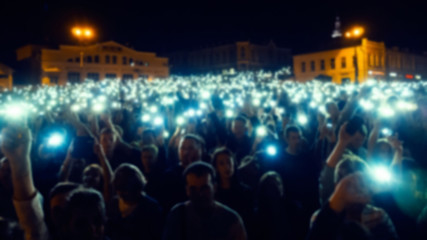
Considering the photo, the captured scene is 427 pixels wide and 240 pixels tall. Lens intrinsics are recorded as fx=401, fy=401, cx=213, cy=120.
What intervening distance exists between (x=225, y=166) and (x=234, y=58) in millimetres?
66815

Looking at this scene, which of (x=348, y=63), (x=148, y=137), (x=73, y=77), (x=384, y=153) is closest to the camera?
(x=384, y=153)

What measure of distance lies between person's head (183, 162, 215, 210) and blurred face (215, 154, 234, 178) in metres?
0.94

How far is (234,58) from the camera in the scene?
70.2m

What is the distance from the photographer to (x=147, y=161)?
5.48 meters

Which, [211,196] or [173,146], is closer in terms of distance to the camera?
[211,196]

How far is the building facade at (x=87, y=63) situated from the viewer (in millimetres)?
51625

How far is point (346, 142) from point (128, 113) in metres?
7.30

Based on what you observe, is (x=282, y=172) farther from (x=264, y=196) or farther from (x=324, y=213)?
(x=324, y=213)

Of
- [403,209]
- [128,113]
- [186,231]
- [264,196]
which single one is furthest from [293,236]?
[128,113]

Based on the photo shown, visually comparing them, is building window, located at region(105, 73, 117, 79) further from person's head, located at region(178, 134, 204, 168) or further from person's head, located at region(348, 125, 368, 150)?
person's head, located at region(348, 125, 368, 150)

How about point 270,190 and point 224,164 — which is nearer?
point 270,190

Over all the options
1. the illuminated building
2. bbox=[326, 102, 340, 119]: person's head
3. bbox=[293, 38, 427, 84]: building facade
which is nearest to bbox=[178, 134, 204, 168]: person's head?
bbox=[326, 102, 340, 119]: person's head

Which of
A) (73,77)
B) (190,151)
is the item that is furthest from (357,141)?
(73,77)

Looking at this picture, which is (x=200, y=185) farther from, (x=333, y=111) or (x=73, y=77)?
(x=73, y=77)
